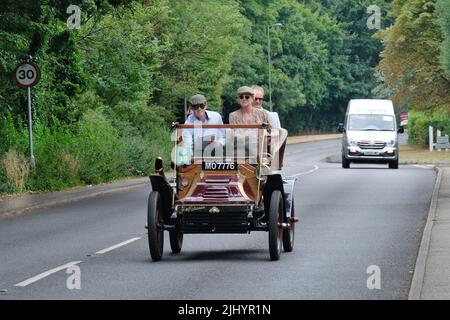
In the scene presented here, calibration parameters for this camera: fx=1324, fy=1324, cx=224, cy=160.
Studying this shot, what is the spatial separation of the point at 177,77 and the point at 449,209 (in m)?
26.3

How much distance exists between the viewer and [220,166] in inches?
628

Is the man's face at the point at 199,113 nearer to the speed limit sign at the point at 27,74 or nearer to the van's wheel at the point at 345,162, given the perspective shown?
the speed limit sign at the point at 27,74

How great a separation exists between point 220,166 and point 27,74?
14427 mm

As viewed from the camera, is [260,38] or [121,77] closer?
[121,77]

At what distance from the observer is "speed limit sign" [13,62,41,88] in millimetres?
29375

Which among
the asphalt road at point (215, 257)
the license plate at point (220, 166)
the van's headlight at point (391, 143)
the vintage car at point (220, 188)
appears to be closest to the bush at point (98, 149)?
the asphalt road at point (215, 257)

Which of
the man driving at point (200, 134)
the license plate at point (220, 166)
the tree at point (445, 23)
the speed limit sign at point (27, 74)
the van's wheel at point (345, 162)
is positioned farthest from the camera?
the van's wheel at point (345, 162)

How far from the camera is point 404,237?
19.2m

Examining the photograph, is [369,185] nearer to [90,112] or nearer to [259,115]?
[90,112]

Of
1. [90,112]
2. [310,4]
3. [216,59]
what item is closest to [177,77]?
[216,59]

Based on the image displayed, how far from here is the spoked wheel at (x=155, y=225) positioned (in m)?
15.5

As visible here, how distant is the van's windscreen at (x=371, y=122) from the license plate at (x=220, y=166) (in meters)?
35.3

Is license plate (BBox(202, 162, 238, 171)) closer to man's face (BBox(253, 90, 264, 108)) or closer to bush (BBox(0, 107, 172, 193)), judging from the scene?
man's face (BBox(253, 90, 264, 108))

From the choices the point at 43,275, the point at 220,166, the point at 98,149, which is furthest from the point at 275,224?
the point at 98,149
